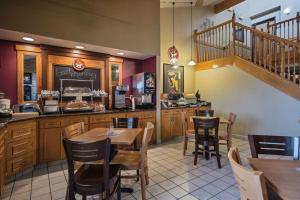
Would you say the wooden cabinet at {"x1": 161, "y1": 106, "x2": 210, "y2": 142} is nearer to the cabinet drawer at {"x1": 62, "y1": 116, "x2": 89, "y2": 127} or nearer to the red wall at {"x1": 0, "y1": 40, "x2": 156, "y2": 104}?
the cabinet drawer at {"x1": 62, "y1": 116, "x2": 89, "y2": 127}

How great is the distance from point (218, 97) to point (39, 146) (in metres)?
5.09

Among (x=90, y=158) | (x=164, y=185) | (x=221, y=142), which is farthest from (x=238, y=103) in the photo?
(x=90, y=158)

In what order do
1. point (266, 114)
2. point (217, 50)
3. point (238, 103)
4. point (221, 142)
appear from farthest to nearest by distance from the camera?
point (217, 50)
point (238, 103)
point (266, 114)
point (221, 142)

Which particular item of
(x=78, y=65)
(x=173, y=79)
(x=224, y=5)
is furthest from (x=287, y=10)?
(x=78, y=65)

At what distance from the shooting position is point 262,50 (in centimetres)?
468

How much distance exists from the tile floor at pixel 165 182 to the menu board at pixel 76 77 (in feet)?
5.57

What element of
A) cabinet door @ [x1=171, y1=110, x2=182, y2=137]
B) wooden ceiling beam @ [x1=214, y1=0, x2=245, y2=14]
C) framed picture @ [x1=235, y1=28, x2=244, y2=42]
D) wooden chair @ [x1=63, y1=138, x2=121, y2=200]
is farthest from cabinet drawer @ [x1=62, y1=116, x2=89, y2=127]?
wooden ceiling beam @ [x1=214, y1=0, x2=245, y2=14]

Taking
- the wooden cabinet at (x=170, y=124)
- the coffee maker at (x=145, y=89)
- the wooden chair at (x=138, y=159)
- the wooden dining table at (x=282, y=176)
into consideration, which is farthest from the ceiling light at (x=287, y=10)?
the wooden chair at (x=138, y=159)

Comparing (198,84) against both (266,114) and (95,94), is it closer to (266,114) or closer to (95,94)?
(266,114)

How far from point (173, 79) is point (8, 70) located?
4.34 metres

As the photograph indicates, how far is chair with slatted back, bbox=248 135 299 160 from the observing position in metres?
1.68

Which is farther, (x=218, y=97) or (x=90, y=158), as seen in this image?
(x=218, y=97)

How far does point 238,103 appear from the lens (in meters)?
5.18

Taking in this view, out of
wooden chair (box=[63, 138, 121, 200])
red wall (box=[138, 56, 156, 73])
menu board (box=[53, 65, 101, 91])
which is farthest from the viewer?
red wall (box=[138, 56, 156, 73])
